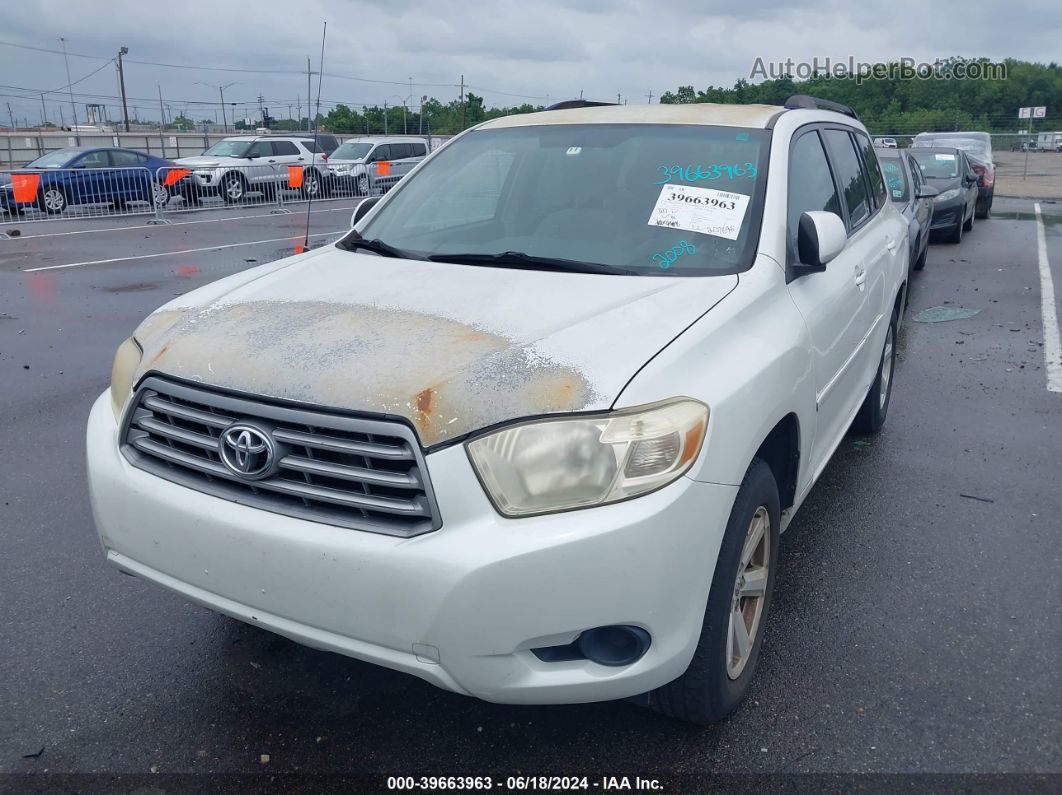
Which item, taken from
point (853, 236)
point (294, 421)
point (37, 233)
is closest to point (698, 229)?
point (853, 236)

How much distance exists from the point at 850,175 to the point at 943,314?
5236 mm

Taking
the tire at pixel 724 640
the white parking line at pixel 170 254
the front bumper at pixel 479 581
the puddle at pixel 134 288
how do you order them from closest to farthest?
1. the front bumper at pixel 479 581
2. the tire at pixel 724 640
3. the puddle at pixel 134 288
4. the white parking line at pixel 170 254

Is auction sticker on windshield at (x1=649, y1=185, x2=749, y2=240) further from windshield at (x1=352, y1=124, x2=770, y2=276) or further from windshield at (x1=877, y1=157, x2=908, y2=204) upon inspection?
windshield at (x1=877, y1=157, x2=908, y2=204)

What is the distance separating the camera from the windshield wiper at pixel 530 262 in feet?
10.5

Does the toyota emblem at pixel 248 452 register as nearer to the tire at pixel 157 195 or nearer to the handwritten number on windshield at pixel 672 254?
the handwritten number on windshield at pixel 672 254

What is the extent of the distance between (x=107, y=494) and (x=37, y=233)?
52.7 ft

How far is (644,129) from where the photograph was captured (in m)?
3.84

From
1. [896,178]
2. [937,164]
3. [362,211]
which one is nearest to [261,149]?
[937,164]

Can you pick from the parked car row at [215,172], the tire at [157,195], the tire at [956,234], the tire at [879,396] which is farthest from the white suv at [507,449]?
the tire at [157,195]

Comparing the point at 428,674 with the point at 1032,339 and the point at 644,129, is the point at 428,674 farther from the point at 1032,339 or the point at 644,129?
the point at 1032,339

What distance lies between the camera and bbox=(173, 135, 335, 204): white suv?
22.4 meters

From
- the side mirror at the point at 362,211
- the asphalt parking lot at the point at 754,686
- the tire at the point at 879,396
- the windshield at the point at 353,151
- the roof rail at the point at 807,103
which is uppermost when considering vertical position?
the windshield at the point at 353,151

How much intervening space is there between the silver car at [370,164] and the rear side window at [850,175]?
2044 centimetres

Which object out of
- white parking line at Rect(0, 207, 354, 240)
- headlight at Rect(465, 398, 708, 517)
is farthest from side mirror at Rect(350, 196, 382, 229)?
white parking line at Rect(0, 207, 354, 240)
